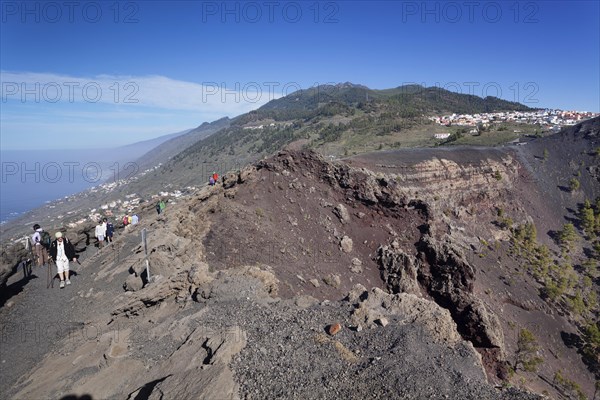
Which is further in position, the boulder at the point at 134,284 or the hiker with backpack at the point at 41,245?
the hiker with backpack at the point at 41,245

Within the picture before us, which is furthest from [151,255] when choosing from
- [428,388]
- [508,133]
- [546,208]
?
[508,133]

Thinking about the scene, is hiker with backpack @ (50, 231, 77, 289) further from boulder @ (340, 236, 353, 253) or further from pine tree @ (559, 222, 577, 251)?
pine tree @ (559, 222, 577, 251)

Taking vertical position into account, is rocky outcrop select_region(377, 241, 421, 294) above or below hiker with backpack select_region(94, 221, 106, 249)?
below

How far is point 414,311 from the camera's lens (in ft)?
36.0

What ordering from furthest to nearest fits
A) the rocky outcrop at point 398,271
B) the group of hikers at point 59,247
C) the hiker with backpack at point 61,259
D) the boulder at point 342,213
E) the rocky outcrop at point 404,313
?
the boulder at point 342,213
the rocky outcrop at point 398,271
the group of hikers at point 59,247
the hiker with backpack at point 61,259
the rocky outcrop at point 404,313

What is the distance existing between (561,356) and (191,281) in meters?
24.2

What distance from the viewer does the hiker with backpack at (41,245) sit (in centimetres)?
1500

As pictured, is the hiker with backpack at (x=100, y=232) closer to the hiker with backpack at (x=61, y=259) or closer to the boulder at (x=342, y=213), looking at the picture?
the hiker with backpack at (x=61, y=259)

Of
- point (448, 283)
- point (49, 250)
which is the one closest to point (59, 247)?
point (49, 250)

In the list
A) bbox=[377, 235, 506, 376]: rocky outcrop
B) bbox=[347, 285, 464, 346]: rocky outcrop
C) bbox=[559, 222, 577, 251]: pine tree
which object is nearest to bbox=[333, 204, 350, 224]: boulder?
bbox=[377, 235, 506, 376]: rocky outcrop

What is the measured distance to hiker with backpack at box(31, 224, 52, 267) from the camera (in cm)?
1500

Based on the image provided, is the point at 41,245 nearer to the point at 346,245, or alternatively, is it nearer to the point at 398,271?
the point at 346,245

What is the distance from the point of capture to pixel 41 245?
15.1 m

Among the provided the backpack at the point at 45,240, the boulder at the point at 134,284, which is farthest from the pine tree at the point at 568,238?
the backpack at the point at 45,240
